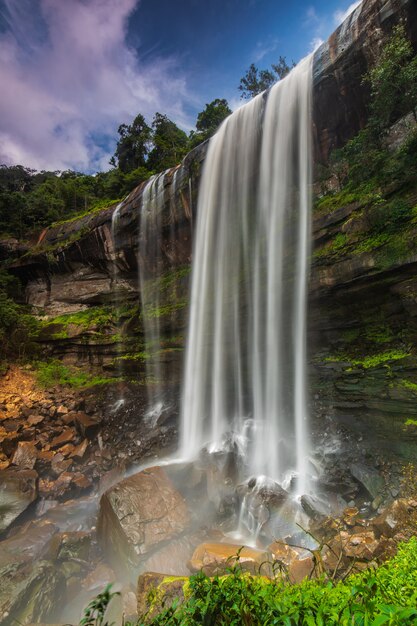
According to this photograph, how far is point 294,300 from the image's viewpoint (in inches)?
385

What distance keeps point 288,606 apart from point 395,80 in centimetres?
1106

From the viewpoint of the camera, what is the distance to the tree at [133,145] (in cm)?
2875

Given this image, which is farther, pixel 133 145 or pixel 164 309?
pixel 133 145

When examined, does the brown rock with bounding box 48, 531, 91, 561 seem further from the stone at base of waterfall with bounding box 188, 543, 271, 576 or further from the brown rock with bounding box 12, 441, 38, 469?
the brown rock with bounding box 12, 441, 38, 469

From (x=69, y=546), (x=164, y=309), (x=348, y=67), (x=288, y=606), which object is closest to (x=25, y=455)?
(x=69, y=546)

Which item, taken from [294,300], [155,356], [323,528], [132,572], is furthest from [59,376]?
[323,528]

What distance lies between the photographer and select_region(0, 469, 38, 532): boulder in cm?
805

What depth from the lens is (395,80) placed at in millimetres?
7910

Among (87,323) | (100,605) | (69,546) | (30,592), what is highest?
(87,323)

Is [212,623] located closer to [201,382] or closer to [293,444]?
[293,444]

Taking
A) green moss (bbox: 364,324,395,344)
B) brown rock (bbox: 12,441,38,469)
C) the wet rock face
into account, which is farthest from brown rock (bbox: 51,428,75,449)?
the wet rock face

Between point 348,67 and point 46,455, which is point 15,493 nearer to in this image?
point 46,455

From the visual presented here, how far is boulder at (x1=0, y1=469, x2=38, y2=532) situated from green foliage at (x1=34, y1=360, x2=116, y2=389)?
603cm

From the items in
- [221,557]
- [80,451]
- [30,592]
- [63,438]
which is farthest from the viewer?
[63,438]
